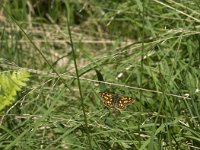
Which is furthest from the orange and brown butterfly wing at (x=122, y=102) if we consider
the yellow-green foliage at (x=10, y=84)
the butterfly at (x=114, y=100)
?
the yellow-green foliage at (x=10, y=84)

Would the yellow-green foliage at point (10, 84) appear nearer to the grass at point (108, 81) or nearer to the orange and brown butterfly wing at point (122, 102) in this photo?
the grass at point (108, 81)

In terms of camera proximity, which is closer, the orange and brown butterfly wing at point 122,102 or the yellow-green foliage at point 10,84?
the orange and brown butterfly wing at point 122,102

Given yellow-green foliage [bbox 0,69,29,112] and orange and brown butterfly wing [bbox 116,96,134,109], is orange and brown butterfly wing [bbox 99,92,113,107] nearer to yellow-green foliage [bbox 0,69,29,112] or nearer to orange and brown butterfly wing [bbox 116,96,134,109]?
orange and brown butterfly wing [bbox 116,96,134,109]

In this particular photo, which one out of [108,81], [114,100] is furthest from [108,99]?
[108,81]

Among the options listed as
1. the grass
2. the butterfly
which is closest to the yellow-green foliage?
the grass

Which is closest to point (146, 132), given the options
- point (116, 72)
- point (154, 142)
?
point (154, 142)

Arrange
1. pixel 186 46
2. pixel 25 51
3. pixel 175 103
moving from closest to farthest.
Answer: pixel 175 103, pixel 186 46, pixel 25 51

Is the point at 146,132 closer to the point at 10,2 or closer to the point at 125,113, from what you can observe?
the point at 125,113
